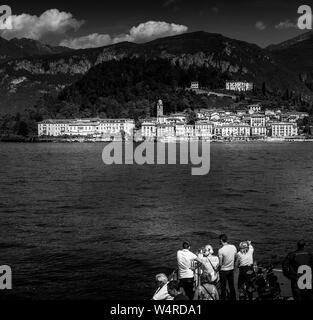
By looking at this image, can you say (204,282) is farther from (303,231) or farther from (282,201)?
(282,201)

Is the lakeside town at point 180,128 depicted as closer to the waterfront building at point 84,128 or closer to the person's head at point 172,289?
the waterfront building at point 84,128

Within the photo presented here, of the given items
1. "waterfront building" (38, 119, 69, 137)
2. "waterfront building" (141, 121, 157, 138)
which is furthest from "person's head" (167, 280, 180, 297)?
"waterfront building" (38, 119, 69, 137)

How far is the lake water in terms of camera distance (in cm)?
1711

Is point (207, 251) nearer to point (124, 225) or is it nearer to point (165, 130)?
point (124, 225)

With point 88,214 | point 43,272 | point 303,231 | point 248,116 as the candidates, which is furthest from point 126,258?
point 248,116

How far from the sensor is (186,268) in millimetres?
11023

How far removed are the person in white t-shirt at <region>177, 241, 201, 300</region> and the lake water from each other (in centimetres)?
426

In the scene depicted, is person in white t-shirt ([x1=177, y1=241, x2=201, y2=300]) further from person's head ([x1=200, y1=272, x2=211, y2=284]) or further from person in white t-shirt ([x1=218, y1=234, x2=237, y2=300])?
person in white t-shirt ([x1=218, y1=234, x2=237, y2=300])

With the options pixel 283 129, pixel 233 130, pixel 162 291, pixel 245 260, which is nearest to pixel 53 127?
pixel 233 130

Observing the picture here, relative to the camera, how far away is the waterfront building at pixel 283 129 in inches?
6983

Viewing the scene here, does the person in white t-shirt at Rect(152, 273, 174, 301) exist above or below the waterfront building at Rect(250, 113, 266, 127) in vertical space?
below

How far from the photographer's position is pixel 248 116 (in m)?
188

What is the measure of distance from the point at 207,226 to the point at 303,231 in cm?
448

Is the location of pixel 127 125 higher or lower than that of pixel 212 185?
higher
